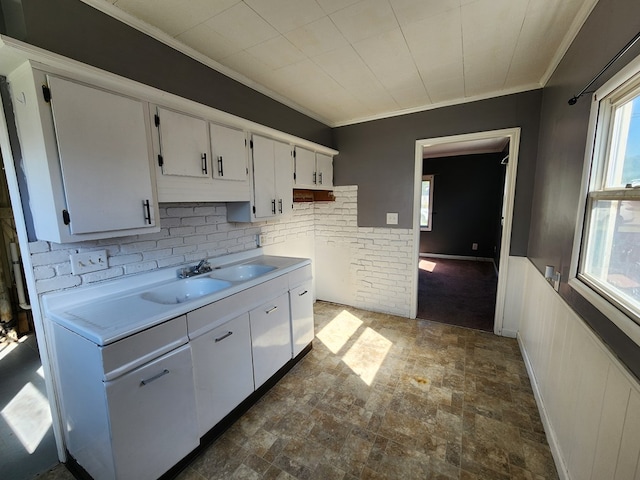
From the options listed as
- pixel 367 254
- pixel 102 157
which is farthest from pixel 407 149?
pixel 102 157

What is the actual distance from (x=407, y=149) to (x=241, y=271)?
236 cm

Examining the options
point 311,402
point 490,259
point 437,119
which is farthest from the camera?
point 490,259

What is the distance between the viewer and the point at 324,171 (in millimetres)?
3396

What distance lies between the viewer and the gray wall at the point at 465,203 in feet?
20.0

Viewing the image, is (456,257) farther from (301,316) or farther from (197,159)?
(197,159)

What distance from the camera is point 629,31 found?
1060 mm

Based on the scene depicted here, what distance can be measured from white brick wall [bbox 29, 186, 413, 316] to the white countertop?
0.06m

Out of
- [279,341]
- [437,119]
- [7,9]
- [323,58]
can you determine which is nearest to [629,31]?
[323,58]

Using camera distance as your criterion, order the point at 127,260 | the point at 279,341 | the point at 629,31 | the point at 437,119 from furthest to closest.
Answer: the point at 437,119 < the point at 279,341 < the point at 127,260 < the point at 629,31

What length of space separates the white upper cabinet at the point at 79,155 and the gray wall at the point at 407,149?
2.50m

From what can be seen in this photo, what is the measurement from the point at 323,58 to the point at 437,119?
5.35ft

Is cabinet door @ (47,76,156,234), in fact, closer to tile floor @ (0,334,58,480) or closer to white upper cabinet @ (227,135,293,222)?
white upper cabinet @ (227,135,293,222)

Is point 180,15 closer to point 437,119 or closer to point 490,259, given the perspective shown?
point 437,119

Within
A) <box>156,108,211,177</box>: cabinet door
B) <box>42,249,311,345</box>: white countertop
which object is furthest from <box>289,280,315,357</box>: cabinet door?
<box>156,108,211,177</box>: cabinet door
